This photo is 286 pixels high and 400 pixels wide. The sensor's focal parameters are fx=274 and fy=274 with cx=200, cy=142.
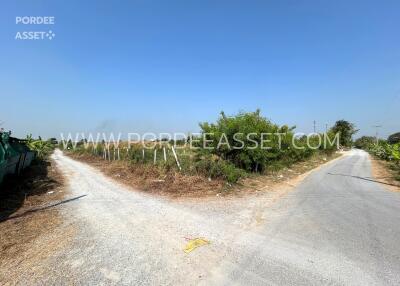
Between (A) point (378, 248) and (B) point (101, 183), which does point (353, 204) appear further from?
(B) point (101, 183)

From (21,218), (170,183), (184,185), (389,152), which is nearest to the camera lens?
(21,218)

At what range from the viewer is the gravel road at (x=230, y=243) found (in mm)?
3951

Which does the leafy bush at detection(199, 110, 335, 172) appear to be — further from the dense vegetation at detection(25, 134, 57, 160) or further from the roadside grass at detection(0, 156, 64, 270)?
the dense vegetation at detection(25, 134, 57, 160)

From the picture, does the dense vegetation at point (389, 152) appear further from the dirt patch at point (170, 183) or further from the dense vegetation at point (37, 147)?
the dense vegetation at point (37, 147)

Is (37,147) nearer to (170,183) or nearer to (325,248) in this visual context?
(170,183)

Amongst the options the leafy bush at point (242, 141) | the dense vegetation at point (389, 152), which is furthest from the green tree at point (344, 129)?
the leafy bush at point (242, 141)

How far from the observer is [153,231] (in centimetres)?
589

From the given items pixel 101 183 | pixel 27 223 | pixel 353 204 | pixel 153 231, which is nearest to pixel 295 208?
pixel 353 204

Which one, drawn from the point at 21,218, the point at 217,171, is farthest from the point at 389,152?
the point at 21,218

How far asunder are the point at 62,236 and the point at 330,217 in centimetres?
627

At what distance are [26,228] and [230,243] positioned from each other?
465 cm

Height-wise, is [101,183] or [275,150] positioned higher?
[275,150]

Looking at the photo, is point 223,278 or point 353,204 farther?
point 353,204

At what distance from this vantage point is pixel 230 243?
5.18 metres
